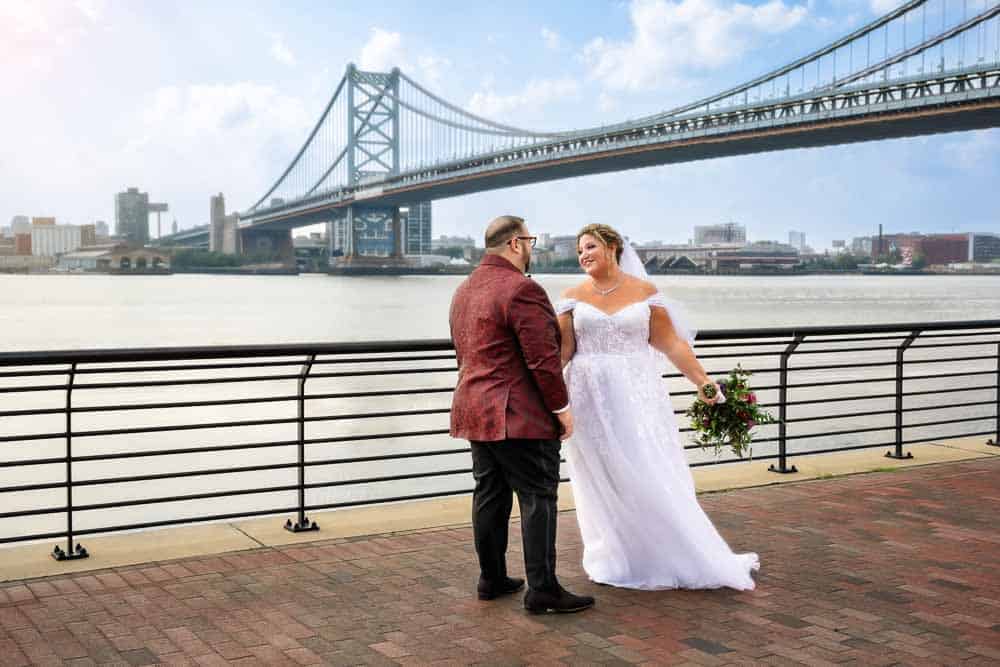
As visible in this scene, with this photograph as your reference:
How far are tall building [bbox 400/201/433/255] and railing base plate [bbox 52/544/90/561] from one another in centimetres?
7367

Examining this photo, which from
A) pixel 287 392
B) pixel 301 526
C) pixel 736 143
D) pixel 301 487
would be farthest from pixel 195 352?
pixel 736 143

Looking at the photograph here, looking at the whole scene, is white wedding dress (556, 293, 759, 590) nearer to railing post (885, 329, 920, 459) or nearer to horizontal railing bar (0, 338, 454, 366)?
horizontal railing bar (0, 338, 454, 366)

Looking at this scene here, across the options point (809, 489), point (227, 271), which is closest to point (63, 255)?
point (227, 271)

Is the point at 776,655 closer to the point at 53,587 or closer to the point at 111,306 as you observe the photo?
the point at 53,587

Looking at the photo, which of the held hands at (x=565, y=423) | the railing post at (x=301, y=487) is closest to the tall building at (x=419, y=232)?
the railing post at (x=301, y=487)

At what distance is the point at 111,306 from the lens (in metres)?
55.4

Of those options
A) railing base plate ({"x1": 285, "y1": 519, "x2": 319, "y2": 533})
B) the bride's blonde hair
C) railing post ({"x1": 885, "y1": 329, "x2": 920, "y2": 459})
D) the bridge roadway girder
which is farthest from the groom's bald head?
the bridge roadway girder

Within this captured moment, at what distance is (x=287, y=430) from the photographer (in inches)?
615

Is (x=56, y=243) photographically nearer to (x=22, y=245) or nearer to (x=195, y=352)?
(x=22, y=245)

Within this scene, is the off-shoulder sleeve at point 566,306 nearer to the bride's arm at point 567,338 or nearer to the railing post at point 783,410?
the bride's arm at point 567,338

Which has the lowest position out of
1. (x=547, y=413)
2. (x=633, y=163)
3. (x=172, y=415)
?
(x=172, y=415)

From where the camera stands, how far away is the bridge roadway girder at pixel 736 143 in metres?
38.3

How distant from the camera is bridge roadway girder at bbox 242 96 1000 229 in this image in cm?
3828

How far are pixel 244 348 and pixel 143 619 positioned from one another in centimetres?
142
